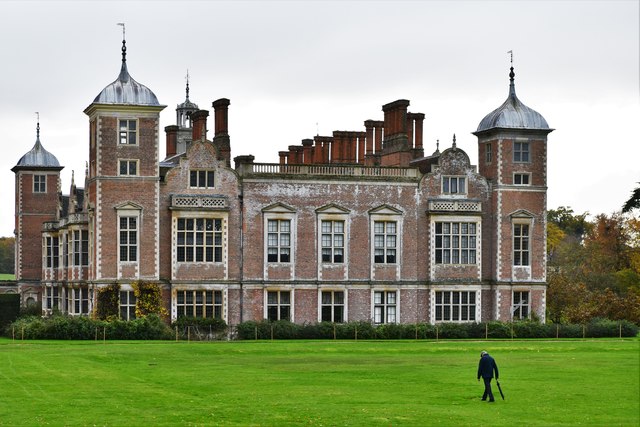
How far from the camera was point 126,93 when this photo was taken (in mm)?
53469

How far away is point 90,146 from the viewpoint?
55000 mm

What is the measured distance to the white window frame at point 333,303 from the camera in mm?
56281

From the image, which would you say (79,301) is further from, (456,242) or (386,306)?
(456,242)

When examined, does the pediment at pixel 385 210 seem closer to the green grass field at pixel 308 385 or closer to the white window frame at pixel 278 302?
the white window frame at pixel 278 302

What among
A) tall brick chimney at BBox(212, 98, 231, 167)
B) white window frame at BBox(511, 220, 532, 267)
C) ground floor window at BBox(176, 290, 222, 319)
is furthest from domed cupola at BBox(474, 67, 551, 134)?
ground floor window at BBox(176, 290, 222, 319)

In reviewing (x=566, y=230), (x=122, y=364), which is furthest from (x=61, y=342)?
(x=566, y=230)

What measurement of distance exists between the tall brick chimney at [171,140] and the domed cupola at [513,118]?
1685 centimetres

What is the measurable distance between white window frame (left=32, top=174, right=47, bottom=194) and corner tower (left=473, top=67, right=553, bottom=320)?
25.7 metres

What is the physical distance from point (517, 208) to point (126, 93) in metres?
18.4

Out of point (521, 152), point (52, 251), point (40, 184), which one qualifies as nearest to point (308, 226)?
point (521, 152)

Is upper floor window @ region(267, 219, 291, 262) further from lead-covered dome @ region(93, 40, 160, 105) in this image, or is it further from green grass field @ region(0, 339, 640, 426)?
green grass field @ region(0, 339, 640, 426)

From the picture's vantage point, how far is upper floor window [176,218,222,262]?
5391 centimetres

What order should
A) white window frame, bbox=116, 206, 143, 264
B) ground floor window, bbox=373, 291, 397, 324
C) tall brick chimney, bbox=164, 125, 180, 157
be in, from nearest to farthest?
white window frame, bbox=116, 206, 143, 264, ground floor window, bbox=373, 291, 397, 324, tall brick chimney, bbox=164, 125, 180, 157

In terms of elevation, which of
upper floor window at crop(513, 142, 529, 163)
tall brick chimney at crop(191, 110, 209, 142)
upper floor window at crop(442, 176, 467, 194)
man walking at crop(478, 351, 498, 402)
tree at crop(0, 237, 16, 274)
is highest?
tall brick chimney at crop(191, 110, 209, 142)
